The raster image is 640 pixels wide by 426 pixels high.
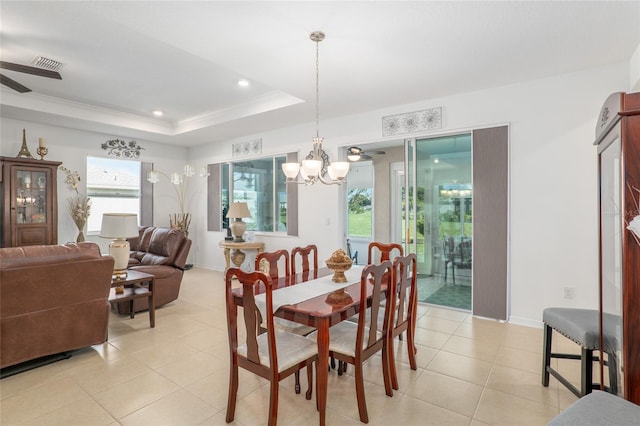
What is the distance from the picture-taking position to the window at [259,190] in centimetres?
605

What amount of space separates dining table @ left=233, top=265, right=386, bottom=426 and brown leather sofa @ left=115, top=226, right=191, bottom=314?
224 centimetres

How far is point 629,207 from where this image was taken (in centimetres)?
136

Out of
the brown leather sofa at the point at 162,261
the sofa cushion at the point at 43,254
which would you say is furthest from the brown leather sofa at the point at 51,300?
the brown leather sofa at the point at 162,261

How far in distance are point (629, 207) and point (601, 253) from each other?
0.75 meters

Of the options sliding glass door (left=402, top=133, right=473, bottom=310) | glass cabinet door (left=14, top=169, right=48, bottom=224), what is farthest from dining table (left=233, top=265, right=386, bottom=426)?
glass cabinet door (left=14, top=169, right=48, bottom=224)

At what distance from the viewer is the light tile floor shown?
81.8 inches

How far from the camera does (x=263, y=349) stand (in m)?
2.00

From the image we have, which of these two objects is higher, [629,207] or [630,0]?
[630,0]

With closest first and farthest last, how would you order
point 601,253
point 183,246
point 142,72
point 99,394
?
point 601,253 → point 99,394 → point 142,72 → point 183,246

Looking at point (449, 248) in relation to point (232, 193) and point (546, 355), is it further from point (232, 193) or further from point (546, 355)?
point (232, 193)

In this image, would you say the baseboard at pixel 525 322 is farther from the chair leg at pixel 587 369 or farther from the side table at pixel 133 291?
the side table at pixel 133 291

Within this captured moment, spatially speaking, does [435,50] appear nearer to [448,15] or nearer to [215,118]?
[448,15]

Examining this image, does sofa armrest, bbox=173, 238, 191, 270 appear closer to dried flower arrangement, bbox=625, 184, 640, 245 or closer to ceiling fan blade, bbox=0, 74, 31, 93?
ceiling fan blade, bbox=0, 74, 31, 93

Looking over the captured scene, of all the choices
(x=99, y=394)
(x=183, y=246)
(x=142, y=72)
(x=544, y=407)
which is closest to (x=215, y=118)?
(x=142, y=72)
